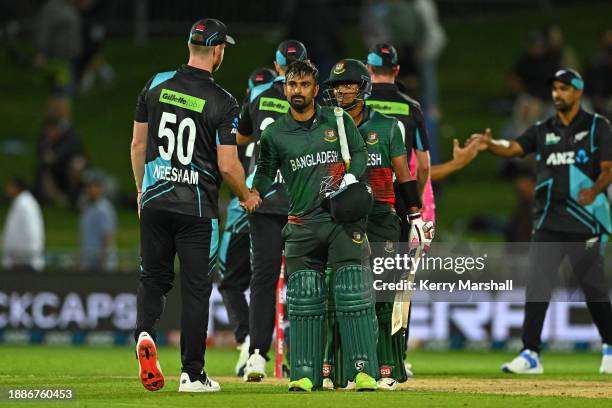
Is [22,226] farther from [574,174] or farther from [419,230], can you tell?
[419,230]

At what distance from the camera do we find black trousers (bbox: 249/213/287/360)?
12.7 metres

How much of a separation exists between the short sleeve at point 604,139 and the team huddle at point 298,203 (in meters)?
2.95

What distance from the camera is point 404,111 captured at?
12859mm

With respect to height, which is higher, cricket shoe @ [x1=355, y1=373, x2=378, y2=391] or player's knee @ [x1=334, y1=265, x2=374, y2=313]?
player's knee @ [x1=334, y1=265, x2=374, y2=313]

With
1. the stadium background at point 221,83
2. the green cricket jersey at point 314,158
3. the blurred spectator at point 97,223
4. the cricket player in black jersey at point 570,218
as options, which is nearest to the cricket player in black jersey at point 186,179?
the green cricket jersey at point 314,158

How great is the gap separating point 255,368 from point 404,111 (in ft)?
8.37

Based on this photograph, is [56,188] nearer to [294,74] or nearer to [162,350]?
[162,350]

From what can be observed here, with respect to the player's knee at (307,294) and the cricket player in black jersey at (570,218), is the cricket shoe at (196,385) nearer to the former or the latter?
the player's knee at (307,294)

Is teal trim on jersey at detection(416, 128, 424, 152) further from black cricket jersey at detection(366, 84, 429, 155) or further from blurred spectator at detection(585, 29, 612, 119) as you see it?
blurred spectator at detection(585, 29, 612, 119)

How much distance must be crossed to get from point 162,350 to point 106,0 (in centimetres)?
1380

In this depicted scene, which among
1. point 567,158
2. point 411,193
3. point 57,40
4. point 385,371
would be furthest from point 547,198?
point 57,40

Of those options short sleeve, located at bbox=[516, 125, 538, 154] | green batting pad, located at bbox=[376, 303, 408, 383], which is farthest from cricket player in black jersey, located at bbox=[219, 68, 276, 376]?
short sleeve, located at bbox=[516, 125, 538, 154]

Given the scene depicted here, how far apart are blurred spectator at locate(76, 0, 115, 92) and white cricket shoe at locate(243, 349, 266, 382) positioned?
53.4 feet

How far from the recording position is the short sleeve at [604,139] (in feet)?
46.5
